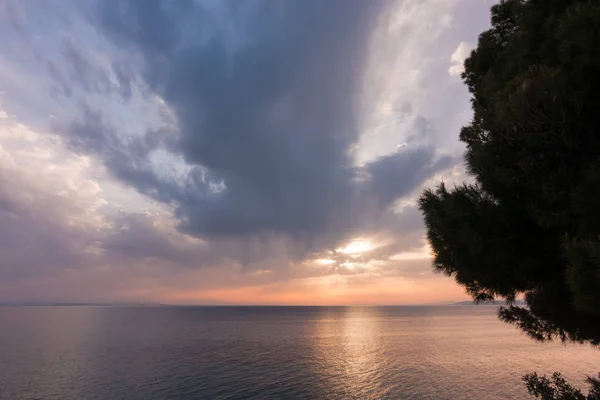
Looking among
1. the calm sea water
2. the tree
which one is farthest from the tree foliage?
the calm sea water

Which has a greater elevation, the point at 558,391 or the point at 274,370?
the point at 558,391

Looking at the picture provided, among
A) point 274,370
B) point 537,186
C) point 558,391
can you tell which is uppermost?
point 537,186

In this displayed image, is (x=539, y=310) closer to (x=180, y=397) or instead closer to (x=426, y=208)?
(x=426, y=208)

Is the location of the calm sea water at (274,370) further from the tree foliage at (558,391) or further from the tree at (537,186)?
the tree at (537,186)

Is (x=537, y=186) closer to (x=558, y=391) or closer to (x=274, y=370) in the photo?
(x=558, y=391)

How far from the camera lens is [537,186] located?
1044 cm

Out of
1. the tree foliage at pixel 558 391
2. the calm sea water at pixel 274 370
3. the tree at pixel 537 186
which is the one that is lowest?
the calm sea water at pixel 274 370

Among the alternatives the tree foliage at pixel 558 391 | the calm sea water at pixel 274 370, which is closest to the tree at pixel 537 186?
the tree foliage at pixel 558 391

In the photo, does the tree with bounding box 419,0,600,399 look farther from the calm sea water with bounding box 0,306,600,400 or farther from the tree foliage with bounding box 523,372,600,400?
the calm sea water with bounding box 0,306,600,400

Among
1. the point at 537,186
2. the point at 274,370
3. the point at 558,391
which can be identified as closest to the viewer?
the point at 537,186

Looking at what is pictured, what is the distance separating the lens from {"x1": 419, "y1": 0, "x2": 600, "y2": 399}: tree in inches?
347

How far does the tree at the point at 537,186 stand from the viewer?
8.82 meters

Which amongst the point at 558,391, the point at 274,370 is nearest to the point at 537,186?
the point at 558,391

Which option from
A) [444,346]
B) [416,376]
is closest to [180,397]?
[416,376]
